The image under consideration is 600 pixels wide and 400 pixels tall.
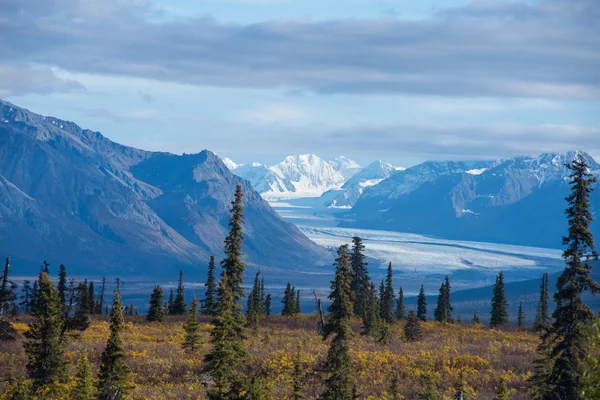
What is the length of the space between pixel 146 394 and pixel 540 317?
191 feet

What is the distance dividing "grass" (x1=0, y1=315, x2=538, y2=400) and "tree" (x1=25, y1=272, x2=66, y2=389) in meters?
2.51

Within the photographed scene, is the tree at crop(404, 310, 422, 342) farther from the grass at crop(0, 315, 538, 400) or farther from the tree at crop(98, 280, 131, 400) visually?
the tree at crop(98, 280, 131, 400)

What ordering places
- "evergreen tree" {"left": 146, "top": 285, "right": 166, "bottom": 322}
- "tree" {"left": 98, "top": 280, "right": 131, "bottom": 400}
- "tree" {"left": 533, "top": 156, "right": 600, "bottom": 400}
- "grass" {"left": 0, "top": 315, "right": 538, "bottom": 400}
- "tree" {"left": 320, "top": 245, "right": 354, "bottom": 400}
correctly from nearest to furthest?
"tree" {"left": 533, "top": 156, "right": 600, "bottom": 400}, "tree" {"left": 320, "top": 245, "right": 354, "bottom": 400}, "tree" {"left": 98, "top": 280, "right": 131, "bottom": 400}, "grass" {"left": 0, "top": 315, "right": 538, "bottom": 400}, "evergreen tree" {"left": 146, "top": 285, "right": 166, "bottom": 322}

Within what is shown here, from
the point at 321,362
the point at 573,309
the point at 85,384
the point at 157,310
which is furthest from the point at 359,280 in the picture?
the point at 85,384

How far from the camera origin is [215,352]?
3575 centimetres

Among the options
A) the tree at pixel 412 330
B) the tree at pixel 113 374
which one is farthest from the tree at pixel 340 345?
the tree at pixel 412 330

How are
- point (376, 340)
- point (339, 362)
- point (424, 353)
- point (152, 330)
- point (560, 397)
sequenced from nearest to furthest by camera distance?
point (560, 397)
point (339, 362)
point (424, 353)
point (376, 340)
point (152, 330)

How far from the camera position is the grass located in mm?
38094

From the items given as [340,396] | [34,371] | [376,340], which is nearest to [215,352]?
[340,396]

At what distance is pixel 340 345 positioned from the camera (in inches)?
1428

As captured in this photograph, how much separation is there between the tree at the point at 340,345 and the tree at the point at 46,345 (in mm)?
13161

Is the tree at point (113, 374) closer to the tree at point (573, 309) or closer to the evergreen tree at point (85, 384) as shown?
the evergreen tree at point (85, 384)

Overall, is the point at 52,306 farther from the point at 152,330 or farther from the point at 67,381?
the point at 152,330

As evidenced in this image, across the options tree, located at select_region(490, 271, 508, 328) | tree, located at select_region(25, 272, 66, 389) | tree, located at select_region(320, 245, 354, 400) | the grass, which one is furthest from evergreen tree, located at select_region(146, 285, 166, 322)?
tree, located at select_region(490, 271, 508, 328)
